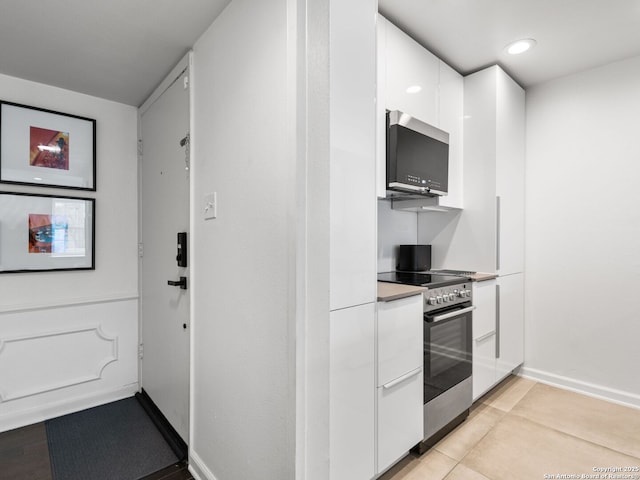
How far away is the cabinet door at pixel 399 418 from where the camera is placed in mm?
1533

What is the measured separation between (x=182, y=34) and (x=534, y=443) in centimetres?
309

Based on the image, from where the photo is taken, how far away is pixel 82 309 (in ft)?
8.07

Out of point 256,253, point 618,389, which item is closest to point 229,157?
point 256,253

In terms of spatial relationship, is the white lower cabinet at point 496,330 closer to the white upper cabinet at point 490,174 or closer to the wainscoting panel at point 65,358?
the white upper cabinet at point 490,174

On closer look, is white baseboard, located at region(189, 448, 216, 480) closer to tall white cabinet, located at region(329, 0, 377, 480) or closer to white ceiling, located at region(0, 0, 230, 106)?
tall white cabinet, located at region(329, 0, 377, 480)

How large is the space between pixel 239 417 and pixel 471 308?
5.13 feet

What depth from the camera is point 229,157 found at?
1528mm

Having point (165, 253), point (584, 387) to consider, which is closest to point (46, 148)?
point (165, 253)

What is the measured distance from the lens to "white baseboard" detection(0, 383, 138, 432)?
2.17 metres

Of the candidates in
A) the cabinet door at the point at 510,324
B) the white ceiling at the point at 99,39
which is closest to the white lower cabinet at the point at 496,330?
the cabinet door at the point at 510,324

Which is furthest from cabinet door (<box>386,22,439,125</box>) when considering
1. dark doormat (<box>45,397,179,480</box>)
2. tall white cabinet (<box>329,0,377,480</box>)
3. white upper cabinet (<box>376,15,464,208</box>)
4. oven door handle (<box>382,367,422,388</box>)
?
dark doormat (<box>45,397,179,480</box>)

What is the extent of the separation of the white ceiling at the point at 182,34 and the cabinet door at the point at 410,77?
0.27 ft

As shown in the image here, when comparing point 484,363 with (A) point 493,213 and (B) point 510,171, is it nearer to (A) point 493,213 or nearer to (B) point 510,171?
(A) point 493,213

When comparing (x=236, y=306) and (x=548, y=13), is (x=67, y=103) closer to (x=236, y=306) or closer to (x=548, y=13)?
(x=236, y=306)
